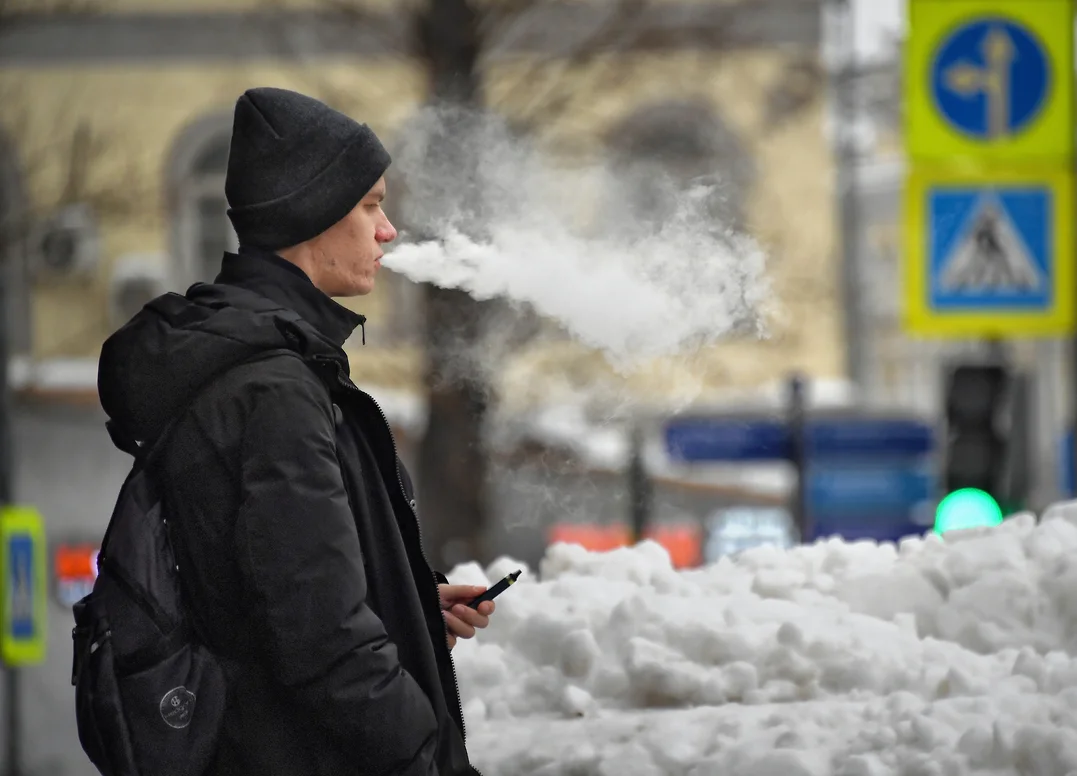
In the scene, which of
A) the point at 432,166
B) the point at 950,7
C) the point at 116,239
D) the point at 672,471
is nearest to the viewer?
the point at 432,166

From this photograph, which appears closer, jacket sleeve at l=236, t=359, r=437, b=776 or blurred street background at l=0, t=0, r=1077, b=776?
jacket sleeve at l=236, t=359, r=437, b=776

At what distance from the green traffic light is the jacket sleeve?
18.3 feet

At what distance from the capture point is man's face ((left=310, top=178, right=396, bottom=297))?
296cm

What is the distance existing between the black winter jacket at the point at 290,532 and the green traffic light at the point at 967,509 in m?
5.43

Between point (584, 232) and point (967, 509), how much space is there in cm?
325

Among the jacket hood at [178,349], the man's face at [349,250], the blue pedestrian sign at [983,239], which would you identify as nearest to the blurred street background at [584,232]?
the blue pedestrian sign at [983,239]

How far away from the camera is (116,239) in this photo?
19.9 m

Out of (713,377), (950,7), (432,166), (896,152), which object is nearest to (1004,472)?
(950,7)

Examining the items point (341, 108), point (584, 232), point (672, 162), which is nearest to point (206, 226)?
point (672, 162)

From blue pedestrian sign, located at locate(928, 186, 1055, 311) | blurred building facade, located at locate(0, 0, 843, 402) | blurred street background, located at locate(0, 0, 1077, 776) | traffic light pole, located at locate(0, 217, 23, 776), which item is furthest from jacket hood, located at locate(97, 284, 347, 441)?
traffic light pole, located at locate(0, 217, 23, 776)

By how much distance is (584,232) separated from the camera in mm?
5387

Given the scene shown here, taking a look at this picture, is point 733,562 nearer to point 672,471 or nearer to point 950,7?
point 950,7

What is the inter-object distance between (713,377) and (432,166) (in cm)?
972

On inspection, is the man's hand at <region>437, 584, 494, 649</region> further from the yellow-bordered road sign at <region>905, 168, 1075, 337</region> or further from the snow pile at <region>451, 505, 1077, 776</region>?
the yellow-bordered road sign at <region>905, 168, 1075, 337</region>
